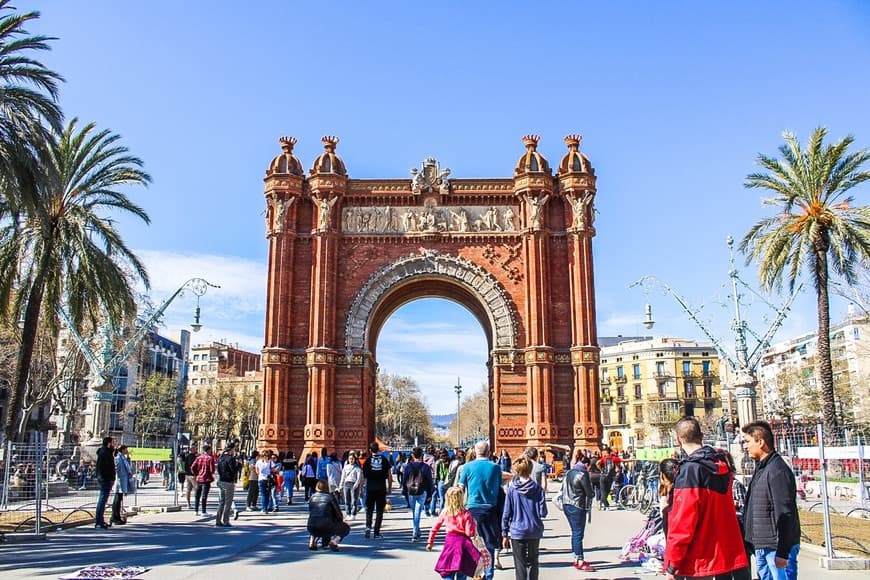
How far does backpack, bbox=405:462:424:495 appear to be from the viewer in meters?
13.9

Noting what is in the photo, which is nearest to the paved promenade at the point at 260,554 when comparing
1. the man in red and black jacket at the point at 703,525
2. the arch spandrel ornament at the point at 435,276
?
the man in red and black jacket at the point at 703,525

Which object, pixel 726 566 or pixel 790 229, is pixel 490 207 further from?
pixel 726 566

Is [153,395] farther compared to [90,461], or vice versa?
[153,395]

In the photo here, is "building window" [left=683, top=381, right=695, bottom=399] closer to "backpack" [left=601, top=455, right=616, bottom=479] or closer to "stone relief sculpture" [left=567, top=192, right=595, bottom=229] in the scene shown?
"stone relief sculpture" [left=567, top=192, right=595, bottom=229]

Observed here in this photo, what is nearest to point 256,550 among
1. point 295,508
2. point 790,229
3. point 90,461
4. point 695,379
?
point 295,508

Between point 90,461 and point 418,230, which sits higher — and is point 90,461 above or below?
below

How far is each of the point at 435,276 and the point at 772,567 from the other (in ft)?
92.4

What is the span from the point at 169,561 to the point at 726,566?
814cm

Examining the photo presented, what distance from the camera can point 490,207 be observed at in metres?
34.9

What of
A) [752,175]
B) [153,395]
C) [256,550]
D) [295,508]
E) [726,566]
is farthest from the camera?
[153,395]

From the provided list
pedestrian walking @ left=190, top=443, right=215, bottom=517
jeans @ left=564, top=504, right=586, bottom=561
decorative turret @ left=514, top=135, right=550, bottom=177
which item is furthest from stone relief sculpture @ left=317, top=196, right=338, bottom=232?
jeans @ left=564, top=504, right=586, bottom=561

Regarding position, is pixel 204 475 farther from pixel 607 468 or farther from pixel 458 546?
pixel 458 546

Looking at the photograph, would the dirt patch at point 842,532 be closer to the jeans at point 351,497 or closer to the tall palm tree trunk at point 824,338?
the tall palm tree trunk at point 824,338

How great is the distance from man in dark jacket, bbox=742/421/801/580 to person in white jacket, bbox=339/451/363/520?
37.7 feet
